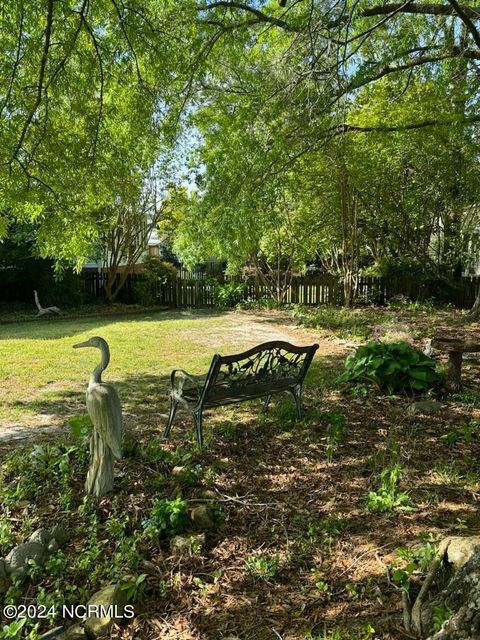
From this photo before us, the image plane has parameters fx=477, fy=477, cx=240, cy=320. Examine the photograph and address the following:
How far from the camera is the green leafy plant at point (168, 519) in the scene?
9.41 ft

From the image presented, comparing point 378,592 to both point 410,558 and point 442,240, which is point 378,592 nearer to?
point 410,558

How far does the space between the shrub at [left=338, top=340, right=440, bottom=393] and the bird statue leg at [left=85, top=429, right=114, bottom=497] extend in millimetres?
3496

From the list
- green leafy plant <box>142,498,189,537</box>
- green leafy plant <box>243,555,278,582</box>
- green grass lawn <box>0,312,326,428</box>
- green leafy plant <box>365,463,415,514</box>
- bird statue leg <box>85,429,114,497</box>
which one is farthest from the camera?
green grass lawn <box>0,312,326,428</box>

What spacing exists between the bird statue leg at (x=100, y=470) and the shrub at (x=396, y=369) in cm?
350

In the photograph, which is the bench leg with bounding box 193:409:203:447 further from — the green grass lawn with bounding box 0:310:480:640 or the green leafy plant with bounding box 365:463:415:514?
the green leafy plant with bounding box 365:463:415:514

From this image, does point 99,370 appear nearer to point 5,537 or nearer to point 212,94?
point 5,537

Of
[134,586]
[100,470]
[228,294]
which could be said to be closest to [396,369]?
Result: [100,470]

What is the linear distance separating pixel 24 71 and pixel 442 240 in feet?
45.7

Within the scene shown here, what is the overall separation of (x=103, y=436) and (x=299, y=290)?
1431cm

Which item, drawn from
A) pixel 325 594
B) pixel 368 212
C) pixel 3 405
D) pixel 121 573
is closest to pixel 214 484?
pixel 121 573

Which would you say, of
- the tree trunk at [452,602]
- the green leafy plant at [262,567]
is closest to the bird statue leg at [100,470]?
the green leafy plant at [262,567]

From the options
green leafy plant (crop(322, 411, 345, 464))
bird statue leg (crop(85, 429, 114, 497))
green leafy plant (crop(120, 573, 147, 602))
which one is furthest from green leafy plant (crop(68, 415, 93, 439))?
green leafy plant (crop(322, 411, 345, 464))

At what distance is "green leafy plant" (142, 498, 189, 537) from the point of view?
2.87 meters

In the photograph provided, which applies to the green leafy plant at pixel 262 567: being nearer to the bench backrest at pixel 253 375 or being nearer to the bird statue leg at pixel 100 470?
the bird statue leg at pixel 100 470
